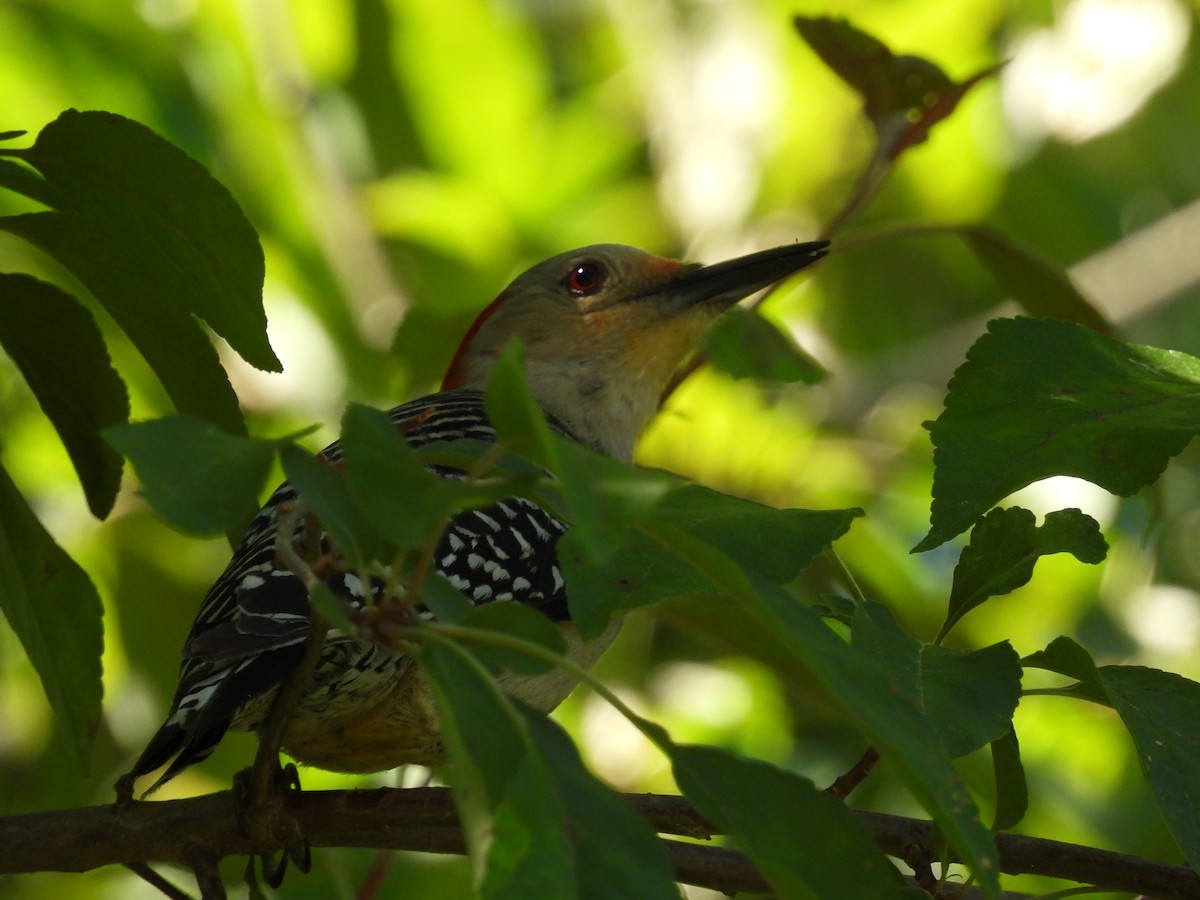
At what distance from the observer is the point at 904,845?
2.69 m

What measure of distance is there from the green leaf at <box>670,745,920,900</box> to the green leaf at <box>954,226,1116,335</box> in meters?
2.20

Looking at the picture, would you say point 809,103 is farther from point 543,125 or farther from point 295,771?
point 295,771

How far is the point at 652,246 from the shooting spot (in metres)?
6.33

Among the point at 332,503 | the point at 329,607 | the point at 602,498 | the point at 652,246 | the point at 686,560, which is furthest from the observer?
the point at 652,246

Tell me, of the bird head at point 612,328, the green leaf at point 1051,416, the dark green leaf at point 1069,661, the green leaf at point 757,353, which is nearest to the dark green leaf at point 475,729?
the green leaf at point 1051,416

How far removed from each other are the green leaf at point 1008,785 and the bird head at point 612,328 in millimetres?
2612

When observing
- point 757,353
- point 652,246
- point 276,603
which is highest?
point 652,246

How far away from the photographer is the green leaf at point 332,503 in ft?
5.81

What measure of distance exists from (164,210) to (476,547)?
48.9 inches

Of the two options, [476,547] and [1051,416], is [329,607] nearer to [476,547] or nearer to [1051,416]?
[1051,416]

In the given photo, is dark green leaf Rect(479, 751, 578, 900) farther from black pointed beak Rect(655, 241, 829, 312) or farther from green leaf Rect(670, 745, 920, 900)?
black pointed beak Rect(655, 241, 829, 312)

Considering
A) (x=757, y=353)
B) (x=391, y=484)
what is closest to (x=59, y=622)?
(x=391, y=484)

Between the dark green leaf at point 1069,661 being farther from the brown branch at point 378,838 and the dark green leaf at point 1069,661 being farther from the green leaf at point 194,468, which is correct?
the green leaf at point 194,468

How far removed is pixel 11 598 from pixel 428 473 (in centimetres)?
140
